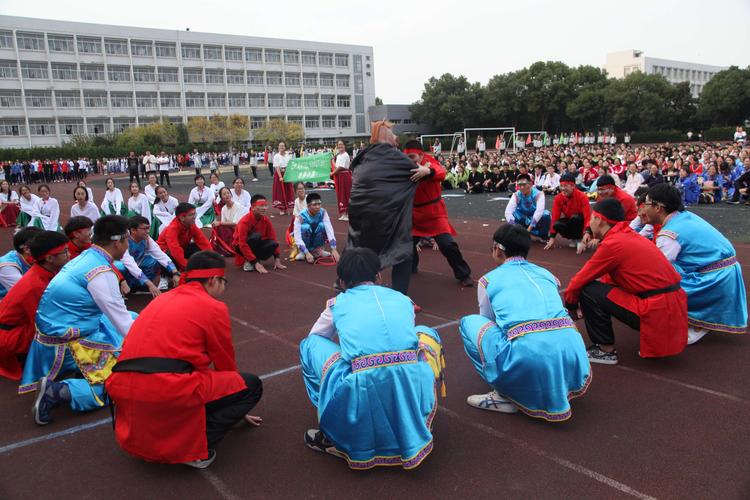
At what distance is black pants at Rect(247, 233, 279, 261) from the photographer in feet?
27.3

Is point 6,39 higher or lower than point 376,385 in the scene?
higher

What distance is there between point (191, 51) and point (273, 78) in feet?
32.6

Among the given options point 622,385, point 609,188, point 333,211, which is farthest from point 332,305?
point 333,211

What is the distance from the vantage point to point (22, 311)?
4.16 meters

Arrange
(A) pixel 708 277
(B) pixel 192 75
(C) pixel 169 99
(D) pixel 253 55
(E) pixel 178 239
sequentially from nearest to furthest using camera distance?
1. (A) pixel 708 277
2. (E) pixel 178 239
3. (C) pixel 169 99
4. (B) pixel 192 75
5. (D) pixel 253 55

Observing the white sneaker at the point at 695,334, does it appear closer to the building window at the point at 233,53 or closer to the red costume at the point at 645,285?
the red costume at the point at 645,285

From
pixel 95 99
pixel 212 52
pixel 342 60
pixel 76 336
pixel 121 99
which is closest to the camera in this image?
pixel 76 336

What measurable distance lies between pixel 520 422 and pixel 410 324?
1.17 meters

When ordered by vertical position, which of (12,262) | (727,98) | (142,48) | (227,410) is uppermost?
Result: (142,48)

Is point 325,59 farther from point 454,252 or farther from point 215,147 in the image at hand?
point 454,252

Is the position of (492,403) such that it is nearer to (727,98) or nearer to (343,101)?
(727,98)

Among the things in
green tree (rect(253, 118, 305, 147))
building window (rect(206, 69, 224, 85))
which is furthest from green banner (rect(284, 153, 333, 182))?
building window (rect(206, 69, 224, 85))

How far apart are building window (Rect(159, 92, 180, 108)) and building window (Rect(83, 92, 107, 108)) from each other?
566cm

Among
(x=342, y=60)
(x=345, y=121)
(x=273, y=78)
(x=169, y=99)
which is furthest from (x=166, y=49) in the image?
(x=345, y=121)
